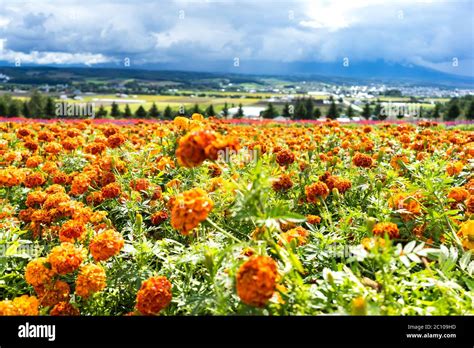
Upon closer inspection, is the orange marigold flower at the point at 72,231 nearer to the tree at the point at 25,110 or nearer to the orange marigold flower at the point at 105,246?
the orange marigold flower at the point at 105,246

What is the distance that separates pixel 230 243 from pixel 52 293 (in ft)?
3.46

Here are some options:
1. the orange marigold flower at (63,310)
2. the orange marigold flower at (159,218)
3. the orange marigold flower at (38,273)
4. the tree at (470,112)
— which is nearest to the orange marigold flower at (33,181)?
the orange marigold flower at (159,218)

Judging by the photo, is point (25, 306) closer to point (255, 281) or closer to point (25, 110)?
point (255, 281)

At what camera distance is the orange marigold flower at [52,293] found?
211 centimetres

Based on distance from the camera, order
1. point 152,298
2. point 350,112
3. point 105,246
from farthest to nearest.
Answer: point 350,112 → point 105,246 → point 152,298

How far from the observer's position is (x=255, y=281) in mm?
1397

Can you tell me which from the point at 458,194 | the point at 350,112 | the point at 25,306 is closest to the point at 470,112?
the point at 350,112

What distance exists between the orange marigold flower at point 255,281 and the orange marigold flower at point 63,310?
1087 mm

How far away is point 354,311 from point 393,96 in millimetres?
101081

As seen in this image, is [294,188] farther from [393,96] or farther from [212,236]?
[393,96]

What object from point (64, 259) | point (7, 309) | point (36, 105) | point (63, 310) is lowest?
point (63, 310)

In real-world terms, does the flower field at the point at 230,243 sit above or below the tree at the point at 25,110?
below

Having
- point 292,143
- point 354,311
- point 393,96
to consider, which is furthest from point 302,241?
point 393,96

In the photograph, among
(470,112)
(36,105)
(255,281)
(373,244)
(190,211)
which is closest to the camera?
(255,281)
